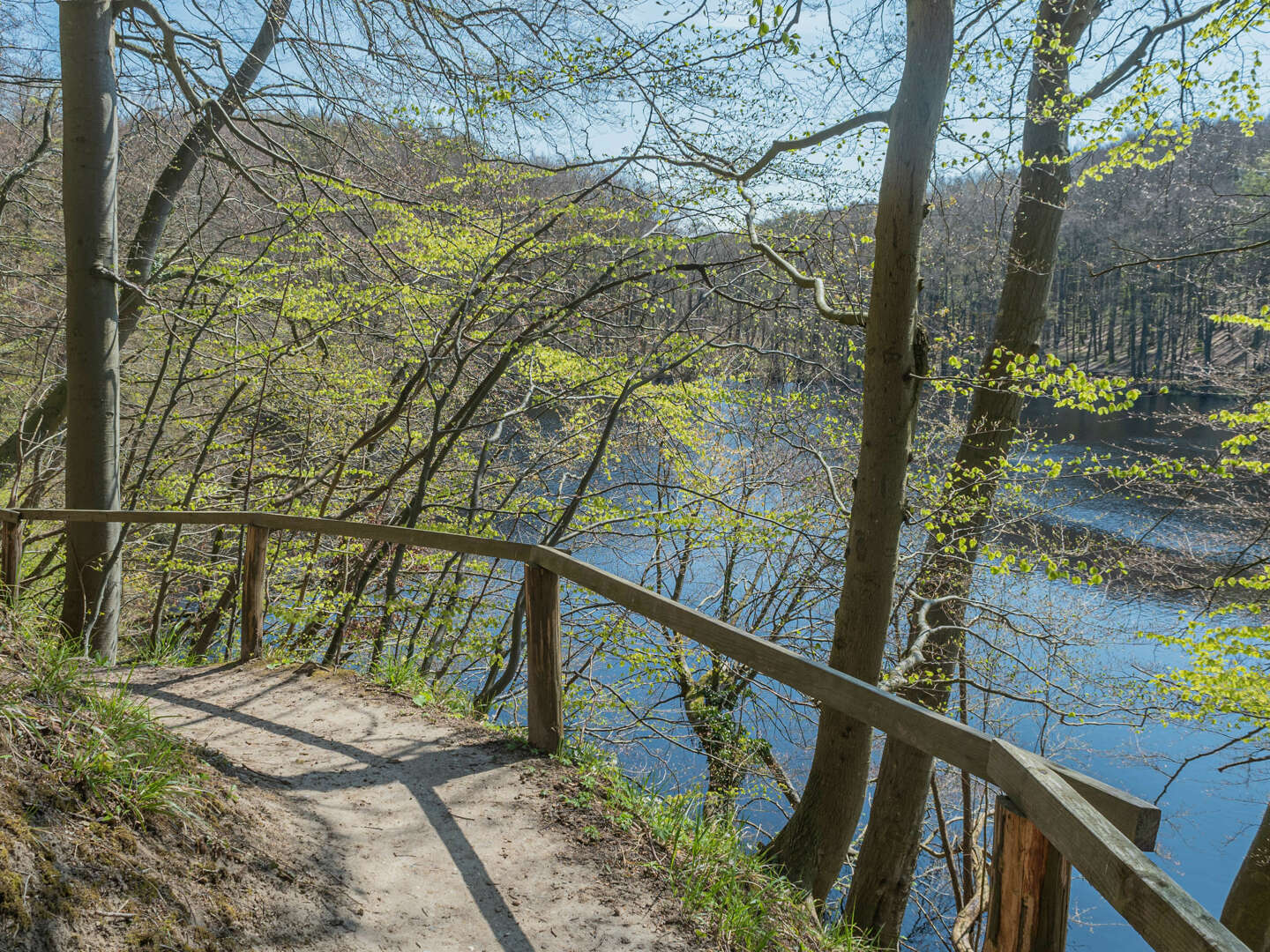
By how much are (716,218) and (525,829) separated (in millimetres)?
6155

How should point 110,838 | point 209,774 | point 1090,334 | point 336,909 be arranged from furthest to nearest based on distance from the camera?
point 1090,334
point 209,774
point 336,909
point 110,838

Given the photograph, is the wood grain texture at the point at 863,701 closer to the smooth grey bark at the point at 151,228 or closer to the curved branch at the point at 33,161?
the smooth grey bark at the point at 151,228

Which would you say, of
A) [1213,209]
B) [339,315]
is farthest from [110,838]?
[1213,209]

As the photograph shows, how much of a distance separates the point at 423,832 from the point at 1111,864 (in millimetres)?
2565

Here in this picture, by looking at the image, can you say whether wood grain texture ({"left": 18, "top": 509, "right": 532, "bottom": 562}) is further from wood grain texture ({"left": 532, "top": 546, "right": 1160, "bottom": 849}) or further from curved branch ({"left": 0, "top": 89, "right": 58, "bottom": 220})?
curved branch ({"left": 0, "top": 89, "right": 58, "bottom": 220})

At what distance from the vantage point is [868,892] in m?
6.39

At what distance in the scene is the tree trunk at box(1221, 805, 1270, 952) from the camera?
7.13 meters

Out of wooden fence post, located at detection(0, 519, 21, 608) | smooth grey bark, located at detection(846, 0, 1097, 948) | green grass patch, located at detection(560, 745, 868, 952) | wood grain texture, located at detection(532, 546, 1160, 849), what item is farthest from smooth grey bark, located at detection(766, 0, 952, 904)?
wooden fence post, located at detection(0, 519, 21, 608)

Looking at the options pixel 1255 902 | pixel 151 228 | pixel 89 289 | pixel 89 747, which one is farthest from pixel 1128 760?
pixel 151 228

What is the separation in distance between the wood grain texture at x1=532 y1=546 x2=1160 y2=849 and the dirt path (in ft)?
3.04

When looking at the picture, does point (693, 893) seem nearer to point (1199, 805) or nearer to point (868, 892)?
point (868, 892)

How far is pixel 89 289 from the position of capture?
6.35m

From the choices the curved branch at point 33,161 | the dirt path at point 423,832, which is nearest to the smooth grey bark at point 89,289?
the curved branch at point 33,161

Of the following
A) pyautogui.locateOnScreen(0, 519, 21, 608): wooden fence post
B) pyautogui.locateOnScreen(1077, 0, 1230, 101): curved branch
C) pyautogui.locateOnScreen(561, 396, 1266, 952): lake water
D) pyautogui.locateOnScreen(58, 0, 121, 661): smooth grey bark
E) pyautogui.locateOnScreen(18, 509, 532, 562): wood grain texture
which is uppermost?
pyautogui.locateOnScreen(1077, 0, 1230, 101): curved branch
